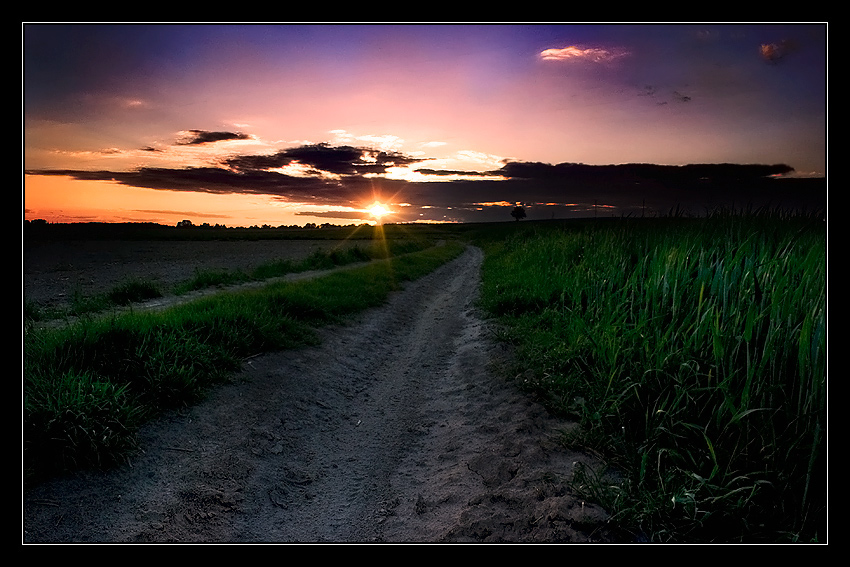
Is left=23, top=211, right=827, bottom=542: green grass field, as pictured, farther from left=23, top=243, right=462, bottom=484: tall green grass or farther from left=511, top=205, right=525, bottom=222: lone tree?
left=511, top=205, right=525, bottom=222: lone tree

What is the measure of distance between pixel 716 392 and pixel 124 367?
17.1 feet

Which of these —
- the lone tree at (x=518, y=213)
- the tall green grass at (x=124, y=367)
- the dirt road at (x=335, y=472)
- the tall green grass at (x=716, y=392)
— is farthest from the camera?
the lone tree at (x=518, y=213)

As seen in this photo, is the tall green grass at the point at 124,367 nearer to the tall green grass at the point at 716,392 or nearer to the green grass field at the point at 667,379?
the green grass field at the point at 667,379

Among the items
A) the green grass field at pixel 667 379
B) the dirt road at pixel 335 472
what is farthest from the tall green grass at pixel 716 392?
the dirt road at pixel 335 472

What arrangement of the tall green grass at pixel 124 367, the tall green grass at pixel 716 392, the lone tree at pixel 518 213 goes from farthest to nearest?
the lone tree at pixel 518 213
the tall green grass at pixel 124 367
the tall green grass at pixel 716 392

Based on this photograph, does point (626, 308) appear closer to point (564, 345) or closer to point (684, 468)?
point (564, 345)

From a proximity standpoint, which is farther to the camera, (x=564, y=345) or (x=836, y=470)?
(x=564, y=345)

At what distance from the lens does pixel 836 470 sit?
1985 mm

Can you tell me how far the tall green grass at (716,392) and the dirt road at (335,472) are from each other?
36cm

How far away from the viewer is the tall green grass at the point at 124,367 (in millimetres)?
3291

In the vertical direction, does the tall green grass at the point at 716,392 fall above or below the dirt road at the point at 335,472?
above

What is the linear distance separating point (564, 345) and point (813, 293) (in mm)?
2779
